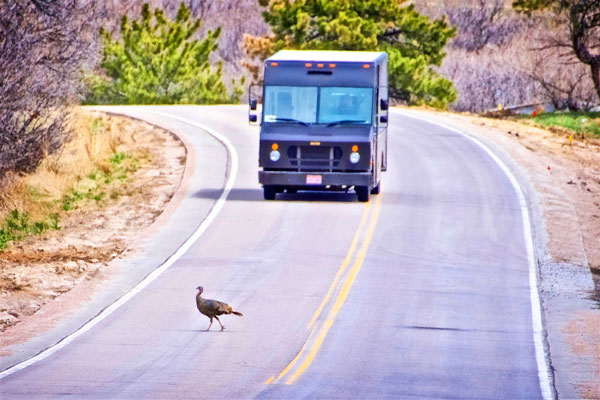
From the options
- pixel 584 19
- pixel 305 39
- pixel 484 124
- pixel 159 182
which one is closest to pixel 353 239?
pixel 159 182

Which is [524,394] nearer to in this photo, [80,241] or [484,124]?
[80,241]

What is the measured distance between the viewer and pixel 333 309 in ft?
65.1

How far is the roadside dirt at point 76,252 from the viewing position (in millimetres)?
20297

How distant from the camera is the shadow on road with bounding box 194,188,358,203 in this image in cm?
3012

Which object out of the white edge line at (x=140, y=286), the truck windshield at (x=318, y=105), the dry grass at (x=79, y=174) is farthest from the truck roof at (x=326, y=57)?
the dry grass at (x=79, y=174)

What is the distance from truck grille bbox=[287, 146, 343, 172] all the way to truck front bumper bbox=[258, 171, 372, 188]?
5.7 inches

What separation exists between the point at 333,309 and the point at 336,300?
650 mm

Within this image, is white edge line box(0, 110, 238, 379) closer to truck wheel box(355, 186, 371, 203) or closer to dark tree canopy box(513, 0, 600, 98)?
truck wheel box(355, 186, 371, 203)

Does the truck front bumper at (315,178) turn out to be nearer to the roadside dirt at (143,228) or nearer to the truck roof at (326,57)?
the truck roof at (326,57)

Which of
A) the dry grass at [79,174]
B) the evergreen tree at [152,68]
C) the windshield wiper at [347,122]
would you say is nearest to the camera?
the windshield wiper at [347,122]

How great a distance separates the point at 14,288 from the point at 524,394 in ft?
34.4

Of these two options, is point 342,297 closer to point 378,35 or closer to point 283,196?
point 283,196

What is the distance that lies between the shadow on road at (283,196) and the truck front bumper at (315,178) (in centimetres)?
139

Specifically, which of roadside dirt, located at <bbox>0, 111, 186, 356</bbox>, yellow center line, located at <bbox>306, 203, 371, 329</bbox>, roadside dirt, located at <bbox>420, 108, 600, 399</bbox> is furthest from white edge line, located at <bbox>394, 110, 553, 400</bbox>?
roadside dirt, located at <bbox>0, 111, 186, 356</bbox>
